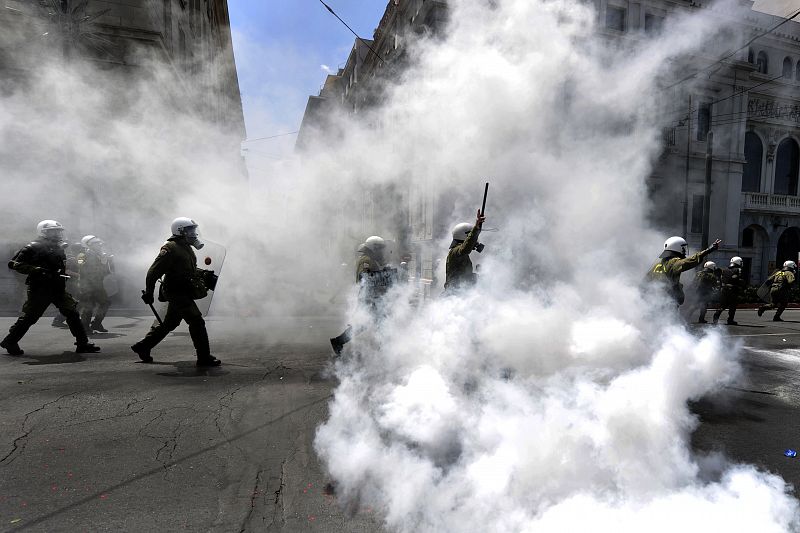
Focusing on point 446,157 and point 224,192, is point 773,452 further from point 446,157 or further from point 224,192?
point 224,192

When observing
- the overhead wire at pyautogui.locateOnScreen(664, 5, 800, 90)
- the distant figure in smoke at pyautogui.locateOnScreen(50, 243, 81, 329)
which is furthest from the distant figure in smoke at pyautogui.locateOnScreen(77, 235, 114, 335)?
the overhead wire at pyautogui.locateOnScreen(664, 5, 800, 90)

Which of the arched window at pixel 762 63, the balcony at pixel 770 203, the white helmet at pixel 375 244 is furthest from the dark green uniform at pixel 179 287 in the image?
the balcony at pixel 770 203

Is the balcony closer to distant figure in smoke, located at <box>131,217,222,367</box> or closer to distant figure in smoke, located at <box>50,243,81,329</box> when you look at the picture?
distant figure in smoke, located at <box>131,217,222,367</box>

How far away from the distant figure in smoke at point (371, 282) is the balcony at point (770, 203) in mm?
23701

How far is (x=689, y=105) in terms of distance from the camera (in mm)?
9086

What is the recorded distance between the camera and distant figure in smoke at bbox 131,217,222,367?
4.88 metres

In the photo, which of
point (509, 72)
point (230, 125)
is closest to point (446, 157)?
point (509, 72)

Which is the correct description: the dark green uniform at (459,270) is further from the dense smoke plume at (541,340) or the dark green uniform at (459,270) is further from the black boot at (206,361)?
the black boot at (206,361)

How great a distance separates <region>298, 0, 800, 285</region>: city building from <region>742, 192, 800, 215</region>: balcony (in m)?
0.08

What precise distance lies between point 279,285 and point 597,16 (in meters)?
8.24

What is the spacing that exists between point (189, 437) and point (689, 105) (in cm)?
1055

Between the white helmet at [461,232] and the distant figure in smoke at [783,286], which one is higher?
the white helmet at [461,232]

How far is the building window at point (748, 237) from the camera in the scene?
2262 centimetres

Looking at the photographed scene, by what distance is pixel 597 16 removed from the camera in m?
6.99
